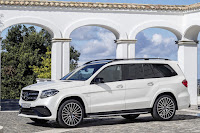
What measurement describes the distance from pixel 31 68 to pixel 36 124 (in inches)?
1381

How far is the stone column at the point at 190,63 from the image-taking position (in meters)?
Answer: 18.8

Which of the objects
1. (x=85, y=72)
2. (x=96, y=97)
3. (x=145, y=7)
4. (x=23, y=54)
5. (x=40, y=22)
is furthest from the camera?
(x=23, y=54)

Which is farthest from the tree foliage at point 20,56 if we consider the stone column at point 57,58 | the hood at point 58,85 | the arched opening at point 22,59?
the hood at point 58,85

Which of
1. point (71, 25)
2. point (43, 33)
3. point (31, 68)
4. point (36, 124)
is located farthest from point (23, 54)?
point (36, 124)

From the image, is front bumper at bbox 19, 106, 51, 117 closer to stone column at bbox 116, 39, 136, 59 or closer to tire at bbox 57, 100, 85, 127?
tire at bbox 57, 100, 85, 127

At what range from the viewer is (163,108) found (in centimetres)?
1133

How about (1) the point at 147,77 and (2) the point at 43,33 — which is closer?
(1) the point at 147,77

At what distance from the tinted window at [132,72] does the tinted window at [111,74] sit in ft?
0.60

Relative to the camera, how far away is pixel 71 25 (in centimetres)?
1730

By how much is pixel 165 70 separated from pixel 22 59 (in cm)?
3397

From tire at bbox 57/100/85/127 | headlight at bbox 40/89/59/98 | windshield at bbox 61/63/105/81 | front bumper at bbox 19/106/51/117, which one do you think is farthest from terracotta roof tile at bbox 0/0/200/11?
tire at bbox 57/100/85/127

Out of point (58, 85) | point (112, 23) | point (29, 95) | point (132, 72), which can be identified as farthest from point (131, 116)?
point (112, 23)

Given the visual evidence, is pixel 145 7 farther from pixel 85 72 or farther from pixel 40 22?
pixel 85 72

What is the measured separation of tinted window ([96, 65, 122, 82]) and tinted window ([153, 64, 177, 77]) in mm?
1274
